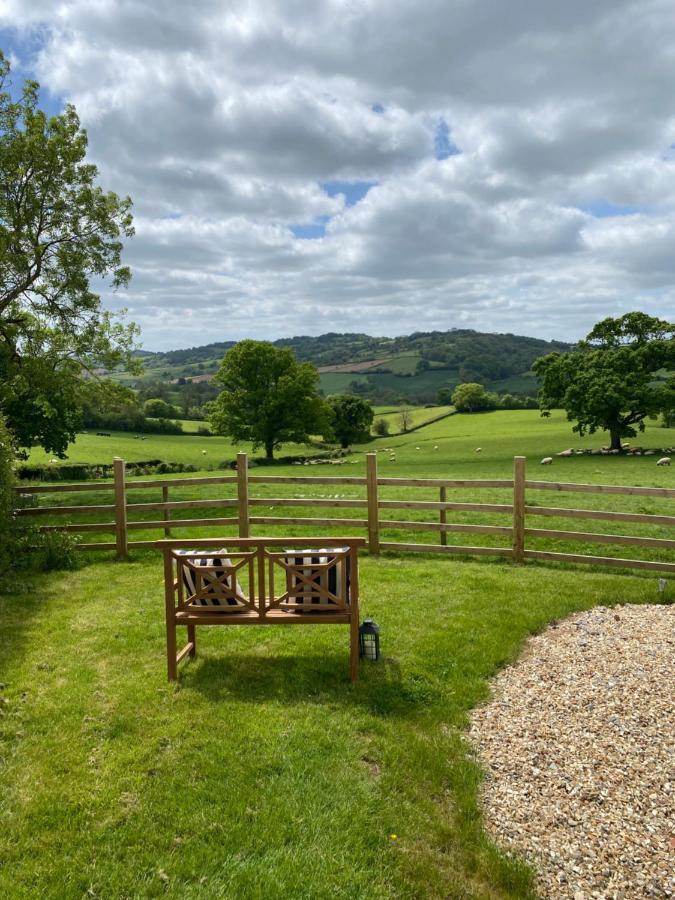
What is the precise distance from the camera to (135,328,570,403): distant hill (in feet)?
360

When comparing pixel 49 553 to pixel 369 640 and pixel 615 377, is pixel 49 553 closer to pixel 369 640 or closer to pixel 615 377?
pixel 369 640

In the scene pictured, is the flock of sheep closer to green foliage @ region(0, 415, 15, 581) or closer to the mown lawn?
the mown lawn

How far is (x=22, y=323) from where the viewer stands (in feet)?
54.1

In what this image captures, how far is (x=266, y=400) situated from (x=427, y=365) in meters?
93.4

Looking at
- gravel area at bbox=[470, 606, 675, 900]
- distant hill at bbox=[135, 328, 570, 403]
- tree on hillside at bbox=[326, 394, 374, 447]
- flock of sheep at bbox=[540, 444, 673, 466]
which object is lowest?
gravel area at bbox=[470, 606, 675, 900]

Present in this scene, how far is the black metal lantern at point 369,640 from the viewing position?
19.2 ft

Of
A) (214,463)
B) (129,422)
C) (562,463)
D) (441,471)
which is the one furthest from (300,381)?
(129,422)

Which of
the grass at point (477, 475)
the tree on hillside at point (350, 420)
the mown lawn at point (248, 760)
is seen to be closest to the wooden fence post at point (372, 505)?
the grass at point (477, 475)

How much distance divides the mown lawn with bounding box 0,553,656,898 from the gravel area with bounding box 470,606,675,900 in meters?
0.23

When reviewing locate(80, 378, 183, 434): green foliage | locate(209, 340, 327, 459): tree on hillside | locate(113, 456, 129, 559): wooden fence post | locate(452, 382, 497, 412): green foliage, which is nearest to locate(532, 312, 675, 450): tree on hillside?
locate(209, 340, 327, 459): tree on hillside

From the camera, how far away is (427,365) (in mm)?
128250

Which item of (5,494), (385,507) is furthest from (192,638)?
(385,507)

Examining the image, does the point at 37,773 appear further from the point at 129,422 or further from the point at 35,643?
the point at 129,422

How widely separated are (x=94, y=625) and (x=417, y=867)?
5135 millimetres
